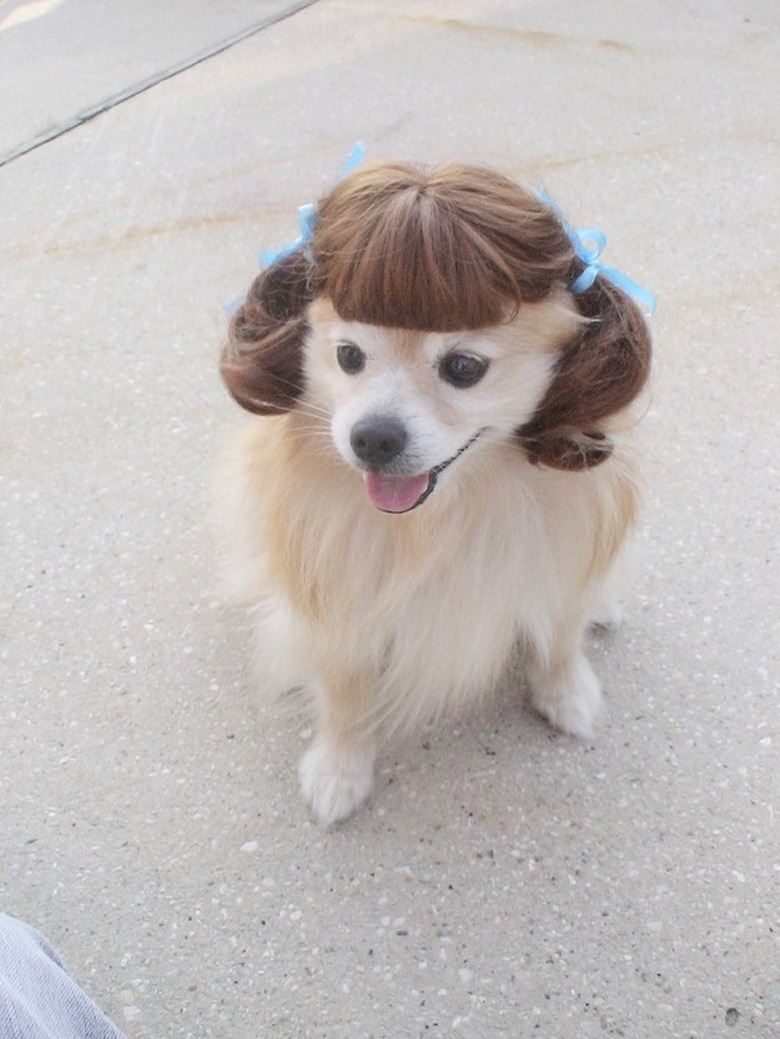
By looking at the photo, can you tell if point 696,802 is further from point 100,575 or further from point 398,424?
point 100,575

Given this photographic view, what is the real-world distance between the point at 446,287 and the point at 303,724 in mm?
830

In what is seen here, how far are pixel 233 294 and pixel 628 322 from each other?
145 cm

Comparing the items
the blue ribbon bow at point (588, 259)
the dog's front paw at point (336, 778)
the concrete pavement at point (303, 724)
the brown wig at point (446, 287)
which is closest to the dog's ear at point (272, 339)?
the brown wig at point (446, 287)

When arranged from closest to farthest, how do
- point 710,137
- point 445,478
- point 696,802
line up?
point 445,478
point 696,802
point 710,137

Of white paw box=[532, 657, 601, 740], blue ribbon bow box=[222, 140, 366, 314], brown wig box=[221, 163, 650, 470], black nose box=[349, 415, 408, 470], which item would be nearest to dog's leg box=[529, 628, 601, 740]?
white paw box=[532, 657, 601, 740]

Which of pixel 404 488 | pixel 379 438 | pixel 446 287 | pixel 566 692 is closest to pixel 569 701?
pixel 566 692

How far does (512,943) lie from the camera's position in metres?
1.29

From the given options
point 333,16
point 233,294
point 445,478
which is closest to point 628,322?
point 445,478

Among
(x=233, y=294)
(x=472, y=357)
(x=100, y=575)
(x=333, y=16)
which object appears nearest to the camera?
(x=472, y=357)

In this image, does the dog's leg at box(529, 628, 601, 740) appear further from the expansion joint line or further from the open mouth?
the expansion joint line

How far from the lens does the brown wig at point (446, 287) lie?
92cm

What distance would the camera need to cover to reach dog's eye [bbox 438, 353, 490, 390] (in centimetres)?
101

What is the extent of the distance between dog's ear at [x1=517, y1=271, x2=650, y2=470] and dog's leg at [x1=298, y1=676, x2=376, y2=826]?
0.52 m

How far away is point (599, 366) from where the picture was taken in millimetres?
1033
